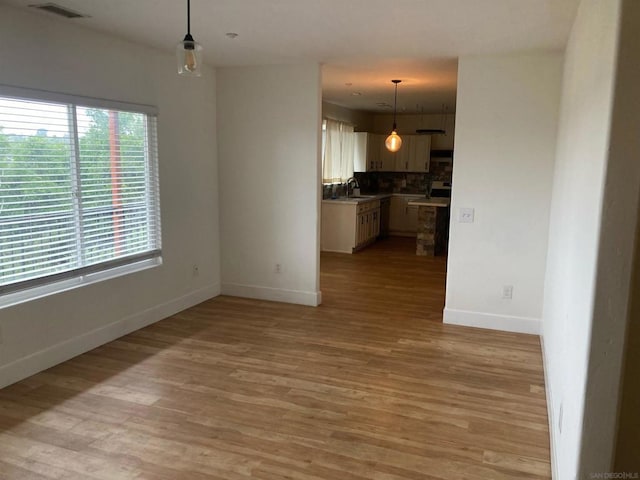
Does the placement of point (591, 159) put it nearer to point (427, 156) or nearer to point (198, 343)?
point (198, 343)

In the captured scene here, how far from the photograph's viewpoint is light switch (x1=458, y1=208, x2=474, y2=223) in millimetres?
4652

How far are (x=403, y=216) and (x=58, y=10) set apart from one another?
25.4 ft

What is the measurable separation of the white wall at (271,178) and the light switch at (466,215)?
1.46 meters

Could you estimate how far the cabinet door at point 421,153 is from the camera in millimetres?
10133

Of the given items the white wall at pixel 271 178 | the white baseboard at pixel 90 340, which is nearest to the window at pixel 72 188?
the white baseboard at pixel 90 340

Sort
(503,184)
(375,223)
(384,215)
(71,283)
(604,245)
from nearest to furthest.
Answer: (604,245)
(71,283)
(503,184)
(375,223)
(384,215)

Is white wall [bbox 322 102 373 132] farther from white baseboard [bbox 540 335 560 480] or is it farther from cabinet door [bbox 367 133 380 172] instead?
white baseboard [bbox 540 335 560 480]

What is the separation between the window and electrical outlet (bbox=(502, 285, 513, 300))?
3.29m

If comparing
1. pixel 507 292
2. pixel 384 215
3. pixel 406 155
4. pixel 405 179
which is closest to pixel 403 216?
pixel 384 215

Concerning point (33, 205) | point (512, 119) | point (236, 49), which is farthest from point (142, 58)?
point (512, 119)

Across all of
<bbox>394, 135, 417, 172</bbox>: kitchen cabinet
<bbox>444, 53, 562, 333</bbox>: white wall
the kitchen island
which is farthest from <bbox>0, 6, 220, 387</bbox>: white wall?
<bbox>394, 135, 417, 172</bbox>: kitchen cabinet

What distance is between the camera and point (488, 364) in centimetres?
388

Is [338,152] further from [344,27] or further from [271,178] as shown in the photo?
[344,27]

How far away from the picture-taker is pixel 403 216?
10188mm
